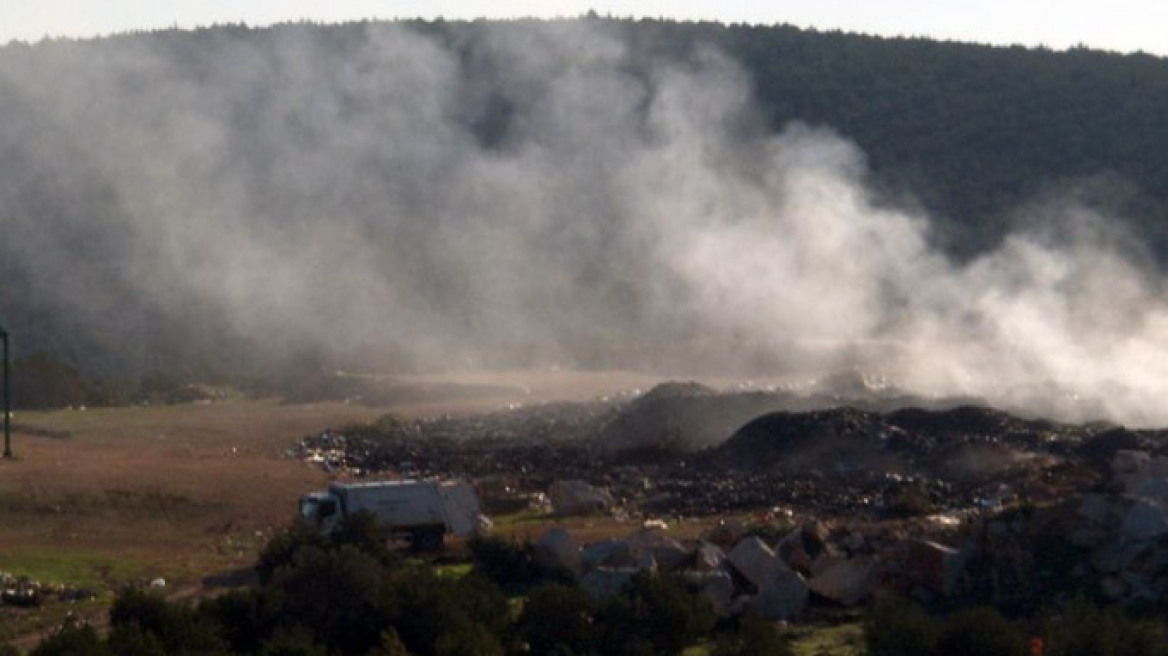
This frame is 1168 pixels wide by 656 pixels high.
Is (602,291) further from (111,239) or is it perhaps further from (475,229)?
(111,239)

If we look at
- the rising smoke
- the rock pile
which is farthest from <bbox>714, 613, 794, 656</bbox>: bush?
the rising smoke

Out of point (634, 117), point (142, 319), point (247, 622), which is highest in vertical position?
point (634, 117)

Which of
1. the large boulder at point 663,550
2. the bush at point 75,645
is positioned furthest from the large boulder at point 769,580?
the bush at point 75,645

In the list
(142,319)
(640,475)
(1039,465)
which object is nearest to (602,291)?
(142,319)

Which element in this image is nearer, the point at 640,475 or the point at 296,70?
the point at 640,475

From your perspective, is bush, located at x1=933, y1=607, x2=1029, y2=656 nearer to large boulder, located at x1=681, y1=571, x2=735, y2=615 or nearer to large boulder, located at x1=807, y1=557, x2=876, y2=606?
large boulder, located at x1=681, y1=571, x2=735, y2=615

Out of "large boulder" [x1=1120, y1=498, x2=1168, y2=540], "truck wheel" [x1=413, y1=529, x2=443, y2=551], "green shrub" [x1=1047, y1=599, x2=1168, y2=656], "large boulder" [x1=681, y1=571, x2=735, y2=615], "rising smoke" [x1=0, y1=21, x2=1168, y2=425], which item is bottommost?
"green shrub" [x1=1047, y1=599, x2=1168, y2=656]

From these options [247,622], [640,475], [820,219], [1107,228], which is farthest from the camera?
[1107,228]
